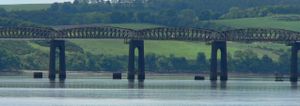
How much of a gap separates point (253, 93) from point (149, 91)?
12.8 m

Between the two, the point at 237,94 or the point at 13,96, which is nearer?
the point at 13,96

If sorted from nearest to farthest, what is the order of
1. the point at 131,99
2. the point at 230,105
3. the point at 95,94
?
the point at 230,105 < the point at 131,99 < the point at 95,94

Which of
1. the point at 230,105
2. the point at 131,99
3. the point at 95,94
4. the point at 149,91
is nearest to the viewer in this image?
the point at 230,105

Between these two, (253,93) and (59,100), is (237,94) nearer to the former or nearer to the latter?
→ (253,93)

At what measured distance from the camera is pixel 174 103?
150125 mm

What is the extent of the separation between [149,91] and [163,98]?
2205 centimetres

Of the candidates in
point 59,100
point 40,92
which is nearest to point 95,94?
point 40,92

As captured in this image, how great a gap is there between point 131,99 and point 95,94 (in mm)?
Answer: 13696

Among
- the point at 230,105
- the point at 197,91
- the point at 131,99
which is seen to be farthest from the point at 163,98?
the point at 197,91

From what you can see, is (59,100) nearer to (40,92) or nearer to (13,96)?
(13,96)

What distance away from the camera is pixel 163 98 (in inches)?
6358

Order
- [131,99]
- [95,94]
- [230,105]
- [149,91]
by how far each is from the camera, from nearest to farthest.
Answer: [230,105] → [131,99] → [95,94] → [149,91]

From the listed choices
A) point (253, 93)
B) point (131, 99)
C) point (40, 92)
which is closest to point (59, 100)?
point (131, 99)

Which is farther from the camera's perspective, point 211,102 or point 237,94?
point 237,94
